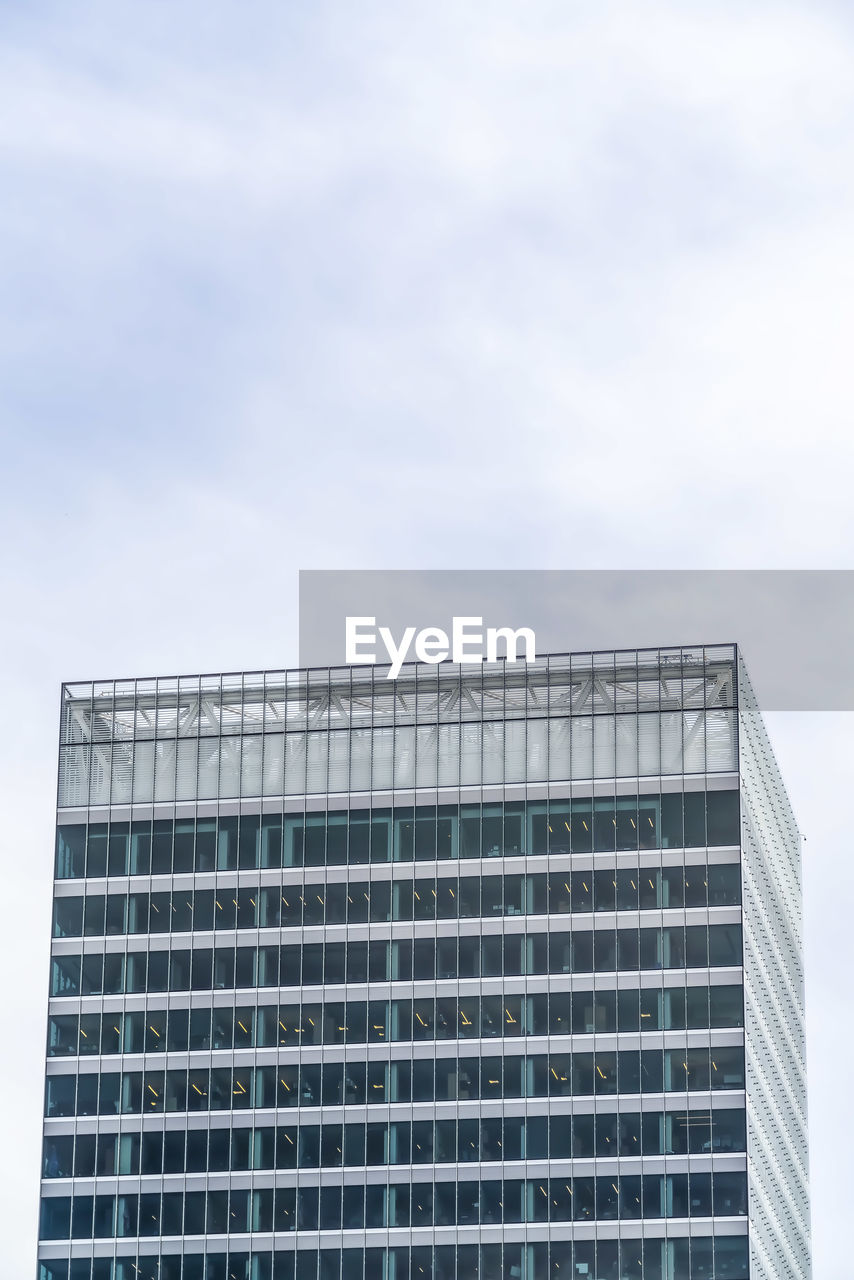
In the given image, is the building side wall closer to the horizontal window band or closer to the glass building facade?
the glass building facade

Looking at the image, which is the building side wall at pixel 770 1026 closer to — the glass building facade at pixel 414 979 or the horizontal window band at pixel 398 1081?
the glass building facade at pixel 414 979

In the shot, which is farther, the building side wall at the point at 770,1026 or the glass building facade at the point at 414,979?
the building side wall at the point at 770,1026

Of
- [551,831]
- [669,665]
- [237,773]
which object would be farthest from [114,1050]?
[669,665]

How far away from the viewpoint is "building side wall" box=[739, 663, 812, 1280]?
165m

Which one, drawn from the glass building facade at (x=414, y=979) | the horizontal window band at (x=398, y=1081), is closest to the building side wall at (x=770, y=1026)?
the glass building facade at (x=414, y=979)

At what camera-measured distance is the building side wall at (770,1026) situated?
16462cm

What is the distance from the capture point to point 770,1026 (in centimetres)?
17762

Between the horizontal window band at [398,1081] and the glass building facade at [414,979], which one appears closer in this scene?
the glass building facade at [414,979]

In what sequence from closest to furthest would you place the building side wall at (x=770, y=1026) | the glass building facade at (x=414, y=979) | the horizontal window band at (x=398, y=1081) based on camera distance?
1. the glass building facade at (x=414, y=979)
2. the horizontal window band at (x=398, y=1081)
3. the building side wall at (x=770, y=1026)

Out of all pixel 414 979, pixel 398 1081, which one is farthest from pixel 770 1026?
pixel 398 1081

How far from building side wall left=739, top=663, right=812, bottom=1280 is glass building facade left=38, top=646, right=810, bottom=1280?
0.82 meters

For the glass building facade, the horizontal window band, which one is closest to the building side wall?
the glass building facade

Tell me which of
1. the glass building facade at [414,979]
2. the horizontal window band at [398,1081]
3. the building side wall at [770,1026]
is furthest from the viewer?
the building side wall at [770,1026]

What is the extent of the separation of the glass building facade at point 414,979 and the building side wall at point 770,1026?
32.4 inches
